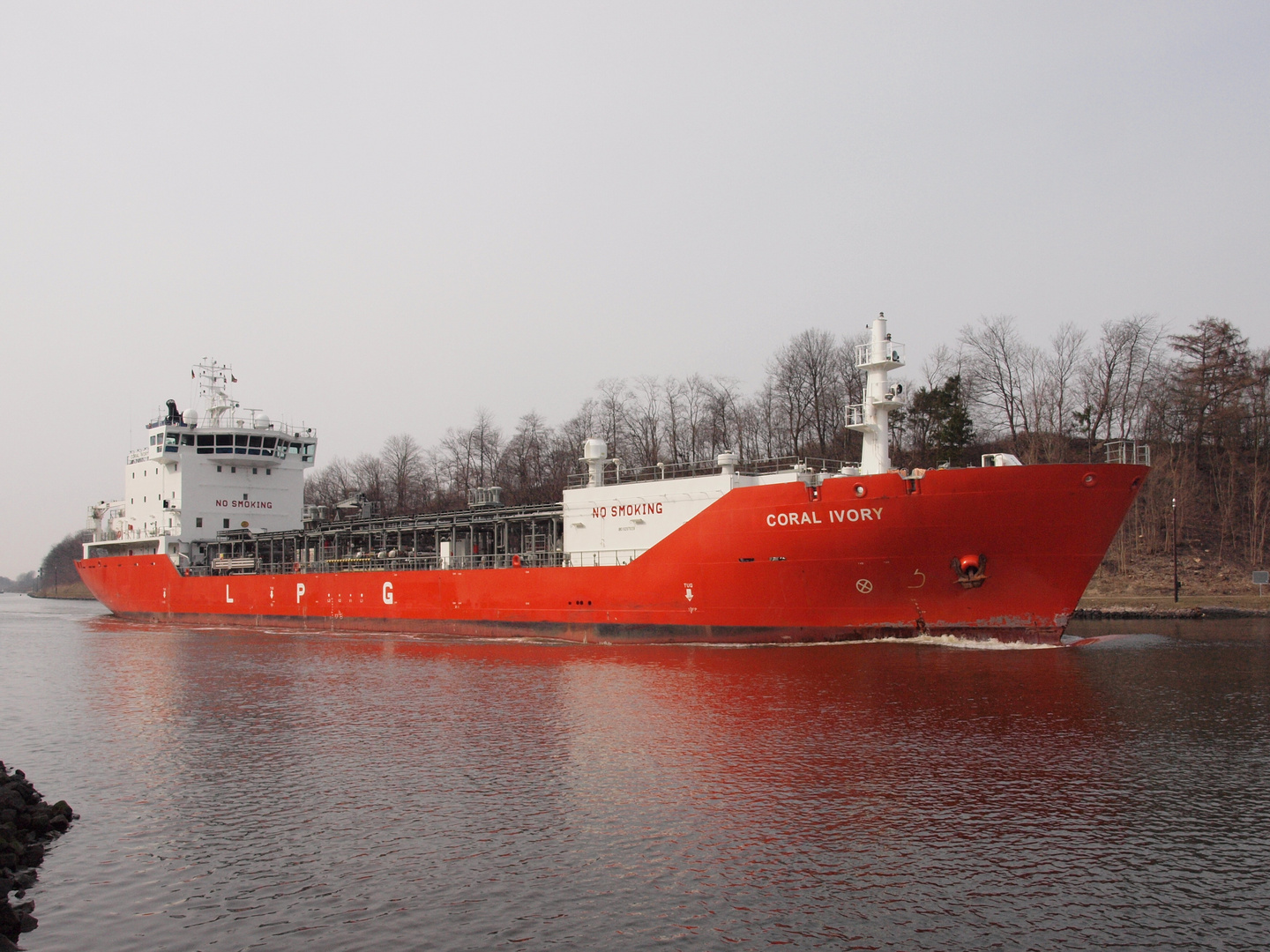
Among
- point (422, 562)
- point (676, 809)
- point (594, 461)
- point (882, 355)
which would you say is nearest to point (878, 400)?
point (882, 355)

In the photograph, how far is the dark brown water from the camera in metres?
7.66

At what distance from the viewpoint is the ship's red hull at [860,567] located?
20.6m

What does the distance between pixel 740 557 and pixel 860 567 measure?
328cm

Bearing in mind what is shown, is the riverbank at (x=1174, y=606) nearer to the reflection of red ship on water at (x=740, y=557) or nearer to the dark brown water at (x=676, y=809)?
the reflection of red ship on water at (x=740, y=557)

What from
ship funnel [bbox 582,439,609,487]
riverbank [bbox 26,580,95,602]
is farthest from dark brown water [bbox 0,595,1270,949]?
riverbank [bbox 26,580,95,602]

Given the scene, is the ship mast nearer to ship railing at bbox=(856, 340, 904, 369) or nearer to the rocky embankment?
ship railing at bbox=(856, 340, 904, 369)

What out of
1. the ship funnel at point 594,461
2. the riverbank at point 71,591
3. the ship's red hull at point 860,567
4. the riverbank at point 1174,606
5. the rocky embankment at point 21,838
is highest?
the ship funnel at point 594,461

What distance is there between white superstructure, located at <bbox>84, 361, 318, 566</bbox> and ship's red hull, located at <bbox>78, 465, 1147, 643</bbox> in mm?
20876

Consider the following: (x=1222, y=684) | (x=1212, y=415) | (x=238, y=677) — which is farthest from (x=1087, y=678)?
(x=1212, y=415)

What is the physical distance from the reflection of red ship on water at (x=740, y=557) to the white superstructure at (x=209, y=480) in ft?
11.3

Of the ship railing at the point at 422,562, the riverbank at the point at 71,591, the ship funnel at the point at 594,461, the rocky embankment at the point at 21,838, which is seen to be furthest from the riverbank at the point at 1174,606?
the riverbank at the point at 71,591

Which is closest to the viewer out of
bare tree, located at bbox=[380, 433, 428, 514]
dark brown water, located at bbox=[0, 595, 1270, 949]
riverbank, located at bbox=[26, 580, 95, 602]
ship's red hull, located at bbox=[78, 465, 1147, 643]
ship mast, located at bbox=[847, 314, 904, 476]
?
dark brown water, located at bbox=[0, 595, 1270, 949]

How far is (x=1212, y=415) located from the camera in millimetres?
47156

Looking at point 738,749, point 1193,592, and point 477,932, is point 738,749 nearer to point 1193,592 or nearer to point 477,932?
point 477,932
